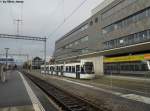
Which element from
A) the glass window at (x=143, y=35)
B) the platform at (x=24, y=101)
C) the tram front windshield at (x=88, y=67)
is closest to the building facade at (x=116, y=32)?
the glass window at (x=143, y=35)

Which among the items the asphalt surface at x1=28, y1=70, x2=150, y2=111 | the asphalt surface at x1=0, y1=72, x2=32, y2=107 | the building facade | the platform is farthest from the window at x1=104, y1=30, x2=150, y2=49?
the asphalt surface at x1=0, y1=72, x2=32, y2=107

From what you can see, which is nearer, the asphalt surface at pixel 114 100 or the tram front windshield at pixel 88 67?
the asphalt surface at pixel 114 100

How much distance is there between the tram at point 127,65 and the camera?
121 ft

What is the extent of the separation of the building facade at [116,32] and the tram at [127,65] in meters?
1.12

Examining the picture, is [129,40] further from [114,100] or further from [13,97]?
[13,97]

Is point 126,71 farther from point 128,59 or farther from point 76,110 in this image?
point 76,110

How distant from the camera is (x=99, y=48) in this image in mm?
53688

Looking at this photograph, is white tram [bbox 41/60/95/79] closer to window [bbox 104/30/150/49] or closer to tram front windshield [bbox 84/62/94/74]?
tram front windshield [bbox 84/62/94/74]

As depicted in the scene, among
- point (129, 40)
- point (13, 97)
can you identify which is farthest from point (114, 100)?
point (129, 40)

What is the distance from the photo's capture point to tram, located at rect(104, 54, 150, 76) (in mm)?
36800

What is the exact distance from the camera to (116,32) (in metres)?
46.2

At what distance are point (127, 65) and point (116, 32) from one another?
297 inches

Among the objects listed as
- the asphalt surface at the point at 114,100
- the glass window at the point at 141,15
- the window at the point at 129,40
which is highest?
the glass window at the point at 141,15

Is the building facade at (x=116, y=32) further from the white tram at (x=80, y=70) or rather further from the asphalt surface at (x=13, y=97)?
the asphalt surface at (x=13, y=97)
